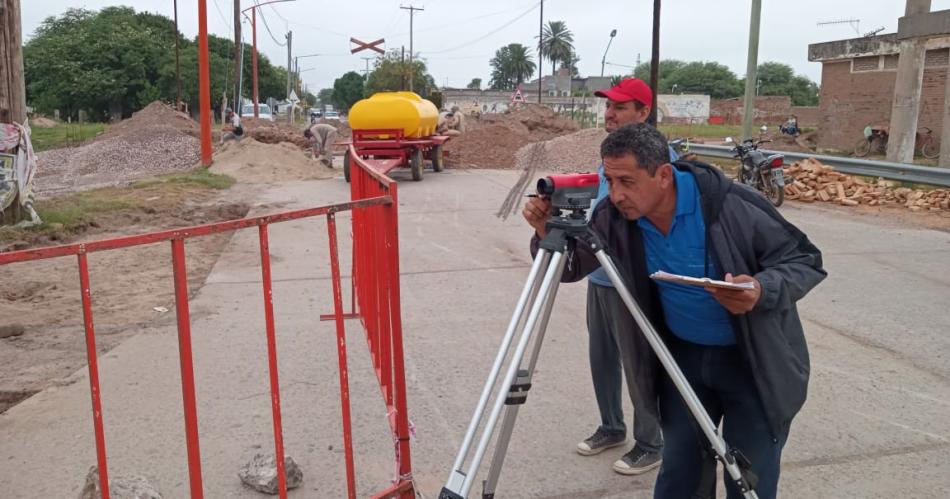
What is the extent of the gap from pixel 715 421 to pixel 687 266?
0.63 metres

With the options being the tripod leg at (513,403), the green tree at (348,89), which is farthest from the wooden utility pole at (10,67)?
the green tree at (348,89)

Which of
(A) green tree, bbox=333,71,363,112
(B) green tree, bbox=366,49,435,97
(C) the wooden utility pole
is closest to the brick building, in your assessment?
(C) the wooden utility pole

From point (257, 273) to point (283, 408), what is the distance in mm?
3670

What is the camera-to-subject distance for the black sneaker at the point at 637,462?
3451mm

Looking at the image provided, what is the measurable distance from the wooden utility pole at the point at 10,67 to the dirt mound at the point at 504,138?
1213 cm

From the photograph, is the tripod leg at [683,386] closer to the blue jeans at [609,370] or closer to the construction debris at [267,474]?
the blue jeans at [609,370]

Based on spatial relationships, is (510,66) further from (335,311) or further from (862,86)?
(335,311)

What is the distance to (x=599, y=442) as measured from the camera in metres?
3.65

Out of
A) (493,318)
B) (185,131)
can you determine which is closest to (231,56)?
(185,131)

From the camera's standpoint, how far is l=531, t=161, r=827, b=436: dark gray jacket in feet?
7.32

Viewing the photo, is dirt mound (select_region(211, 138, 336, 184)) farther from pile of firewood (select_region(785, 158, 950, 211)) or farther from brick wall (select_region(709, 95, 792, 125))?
brick wall (select_region(709, 95, 792, 125))

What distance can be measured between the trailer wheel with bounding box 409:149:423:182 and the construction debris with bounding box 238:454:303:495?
13273 mm

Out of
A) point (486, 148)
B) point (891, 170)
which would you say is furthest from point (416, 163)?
point (891, 170)

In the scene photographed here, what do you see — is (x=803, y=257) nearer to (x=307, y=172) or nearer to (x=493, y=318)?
(x=493, y=318)
